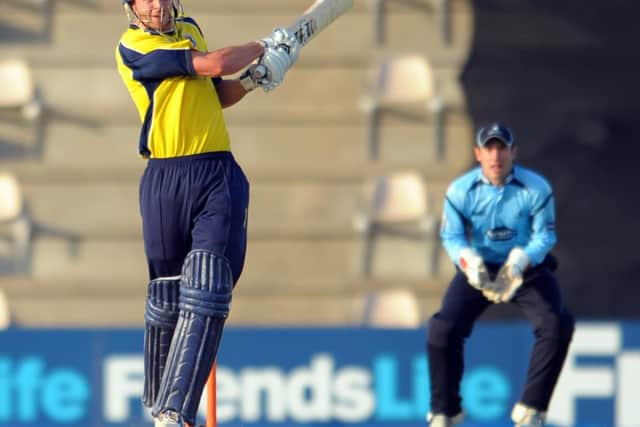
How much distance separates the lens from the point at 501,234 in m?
6.42

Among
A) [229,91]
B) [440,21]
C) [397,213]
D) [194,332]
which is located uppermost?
[440,21]

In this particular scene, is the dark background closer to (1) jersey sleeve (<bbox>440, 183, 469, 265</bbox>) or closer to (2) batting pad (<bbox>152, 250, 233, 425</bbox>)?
(1) jersey sleeve (<bbox>440, 183, 469, 265</bbox>)

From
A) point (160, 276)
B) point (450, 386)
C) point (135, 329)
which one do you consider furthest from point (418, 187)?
point (160, 276)

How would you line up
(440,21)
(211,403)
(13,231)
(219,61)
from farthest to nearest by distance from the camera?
(440,21), (13,231), (211,403), (219,61)

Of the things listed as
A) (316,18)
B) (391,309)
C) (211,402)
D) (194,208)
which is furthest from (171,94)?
(391,309)

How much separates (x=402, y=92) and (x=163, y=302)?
4.97m

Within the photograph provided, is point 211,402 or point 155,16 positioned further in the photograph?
point 211,402

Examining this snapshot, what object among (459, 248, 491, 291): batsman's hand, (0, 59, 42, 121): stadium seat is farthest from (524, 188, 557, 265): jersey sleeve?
(0, 59, 42, 121): stadium seat

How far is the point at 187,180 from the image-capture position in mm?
5008

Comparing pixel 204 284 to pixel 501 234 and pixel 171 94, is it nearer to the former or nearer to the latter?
pixel 171 94

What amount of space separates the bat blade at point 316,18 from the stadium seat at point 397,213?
14.0ft

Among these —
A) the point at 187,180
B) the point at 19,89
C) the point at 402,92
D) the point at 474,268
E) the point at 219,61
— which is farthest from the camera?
the point at 402,92

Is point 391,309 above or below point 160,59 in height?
below

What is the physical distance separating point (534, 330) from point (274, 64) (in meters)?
1.92
